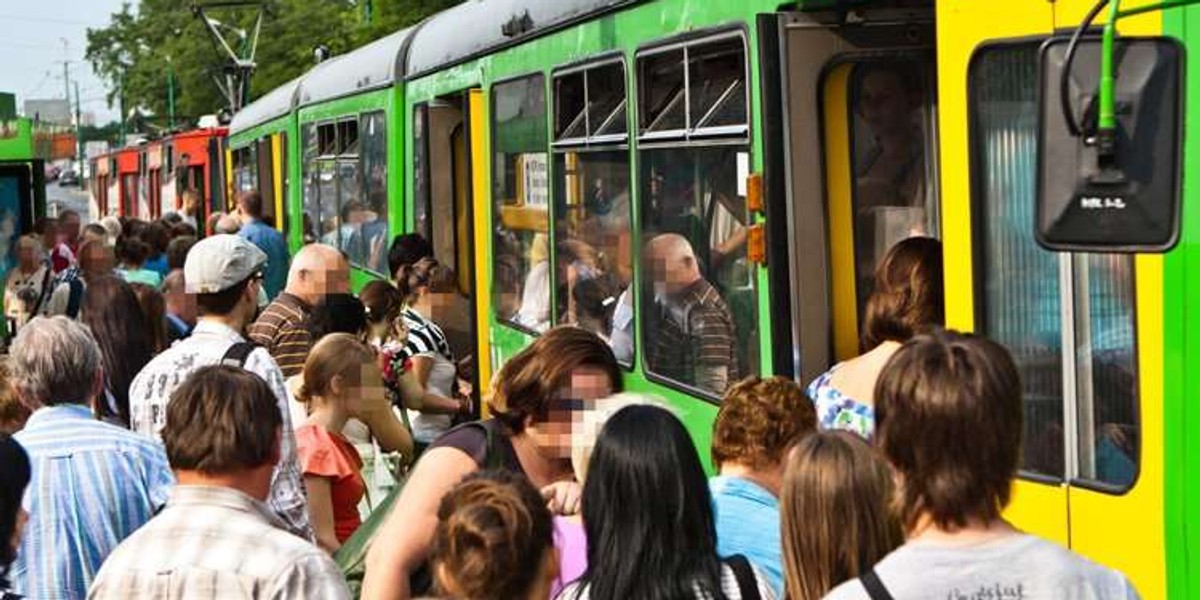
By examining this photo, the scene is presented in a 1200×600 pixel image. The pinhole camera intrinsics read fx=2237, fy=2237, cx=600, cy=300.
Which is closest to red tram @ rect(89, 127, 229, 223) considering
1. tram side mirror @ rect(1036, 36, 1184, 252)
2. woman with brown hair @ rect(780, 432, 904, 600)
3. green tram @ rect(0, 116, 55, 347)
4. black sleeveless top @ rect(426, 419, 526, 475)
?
green tram @ rect(0, 116, 55, 347)

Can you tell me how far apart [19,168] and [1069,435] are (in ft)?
43.8

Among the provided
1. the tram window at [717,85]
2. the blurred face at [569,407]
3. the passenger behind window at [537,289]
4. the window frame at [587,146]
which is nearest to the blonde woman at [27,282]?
the passenger behind window at [537,289]

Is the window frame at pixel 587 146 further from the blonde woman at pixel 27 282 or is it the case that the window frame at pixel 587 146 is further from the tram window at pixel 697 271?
the blonde woman at pixel 27 282

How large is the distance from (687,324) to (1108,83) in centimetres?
388

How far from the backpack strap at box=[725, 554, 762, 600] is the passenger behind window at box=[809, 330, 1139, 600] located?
1.70ft

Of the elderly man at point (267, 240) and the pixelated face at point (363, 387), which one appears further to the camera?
the elderly man at point (267, 240)

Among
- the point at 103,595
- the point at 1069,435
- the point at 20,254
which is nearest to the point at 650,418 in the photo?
the point at 103,595

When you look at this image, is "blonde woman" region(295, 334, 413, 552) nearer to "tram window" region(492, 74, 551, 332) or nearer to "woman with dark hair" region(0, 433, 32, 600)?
"woman with dark hair" region(0, 433, 32, 600)

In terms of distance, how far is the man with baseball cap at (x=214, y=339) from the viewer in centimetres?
646

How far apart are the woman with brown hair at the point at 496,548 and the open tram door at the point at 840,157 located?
3.20 meters

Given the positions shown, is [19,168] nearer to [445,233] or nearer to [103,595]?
[445,233]

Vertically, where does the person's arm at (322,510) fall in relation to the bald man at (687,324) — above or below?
below

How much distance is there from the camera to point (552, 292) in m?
10.5

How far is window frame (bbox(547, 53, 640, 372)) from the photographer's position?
28.3 ft
